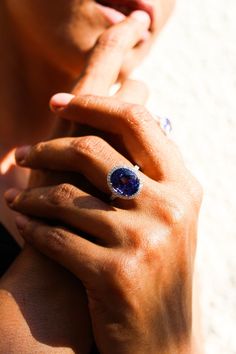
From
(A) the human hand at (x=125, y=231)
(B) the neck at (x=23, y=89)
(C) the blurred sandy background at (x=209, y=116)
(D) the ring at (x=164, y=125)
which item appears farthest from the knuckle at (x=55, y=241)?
(C) the blurred sandy background at (x=209, y=116)

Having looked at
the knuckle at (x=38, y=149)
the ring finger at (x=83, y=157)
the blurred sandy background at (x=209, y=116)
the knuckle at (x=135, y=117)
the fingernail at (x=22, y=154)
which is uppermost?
the knuckle at (x=135, y=117)

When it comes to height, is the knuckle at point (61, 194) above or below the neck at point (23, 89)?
above

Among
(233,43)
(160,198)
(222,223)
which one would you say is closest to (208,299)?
(222,223)

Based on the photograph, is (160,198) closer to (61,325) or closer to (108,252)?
(108,252)

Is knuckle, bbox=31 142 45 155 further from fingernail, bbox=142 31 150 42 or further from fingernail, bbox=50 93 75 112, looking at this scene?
fingernail, bbox=142 31 150 42

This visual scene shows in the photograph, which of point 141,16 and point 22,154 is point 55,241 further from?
point 141,16

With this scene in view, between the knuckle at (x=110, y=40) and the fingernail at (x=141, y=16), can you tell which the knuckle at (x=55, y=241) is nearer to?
the knuckle at (x=110, y=40)

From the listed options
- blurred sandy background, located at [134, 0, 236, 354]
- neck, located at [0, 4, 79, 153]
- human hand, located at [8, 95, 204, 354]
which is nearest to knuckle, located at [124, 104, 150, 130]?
human hand, located at [8, 95, 204, 354]
